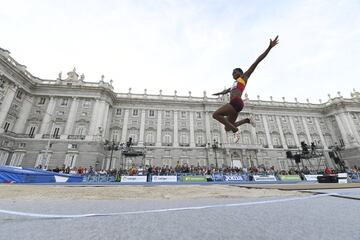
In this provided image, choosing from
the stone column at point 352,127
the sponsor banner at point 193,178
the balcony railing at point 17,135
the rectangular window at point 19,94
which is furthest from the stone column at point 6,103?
the stone column at point 352,127

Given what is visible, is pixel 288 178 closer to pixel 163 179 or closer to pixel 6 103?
pixel 163 179

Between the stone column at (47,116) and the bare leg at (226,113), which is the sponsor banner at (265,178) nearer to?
the bare leg at (226,113)

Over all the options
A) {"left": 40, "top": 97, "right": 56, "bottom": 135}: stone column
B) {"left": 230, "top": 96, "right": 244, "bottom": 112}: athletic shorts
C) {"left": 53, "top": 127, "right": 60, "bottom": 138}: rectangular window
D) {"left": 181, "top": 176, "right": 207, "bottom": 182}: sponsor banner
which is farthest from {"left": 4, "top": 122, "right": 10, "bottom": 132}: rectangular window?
{"left": 230, "top": 96, "right": 244, "bottom": 112}: athletic shorts

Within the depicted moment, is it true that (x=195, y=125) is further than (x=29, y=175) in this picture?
Yes

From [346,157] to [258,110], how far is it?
19.0 metres

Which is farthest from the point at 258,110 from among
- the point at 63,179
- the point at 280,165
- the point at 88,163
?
the point at 63,179

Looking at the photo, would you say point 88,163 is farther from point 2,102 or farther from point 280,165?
point 280,165

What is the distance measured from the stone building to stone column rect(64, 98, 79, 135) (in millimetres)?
136

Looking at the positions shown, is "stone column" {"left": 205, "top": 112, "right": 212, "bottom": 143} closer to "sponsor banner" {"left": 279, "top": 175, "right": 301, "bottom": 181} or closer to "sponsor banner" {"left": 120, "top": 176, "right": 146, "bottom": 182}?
"sponsor banner" {"left": 279, "top": 175, "right": 301, "bottom": 181}

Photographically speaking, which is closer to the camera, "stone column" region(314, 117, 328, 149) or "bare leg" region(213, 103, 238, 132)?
Answer: "bare leg" region(213, 103, 238, 132)

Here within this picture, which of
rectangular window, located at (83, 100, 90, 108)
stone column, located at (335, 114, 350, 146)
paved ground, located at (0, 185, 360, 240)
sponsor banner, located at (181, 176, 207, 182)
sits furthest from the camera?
stone column, located at (335, 114, 350, 146)

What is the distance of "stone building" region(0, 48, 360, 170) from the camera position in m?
27.0

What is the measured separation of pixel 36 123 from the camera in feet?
95.2

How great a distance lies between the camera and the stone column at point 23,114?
27.5m
